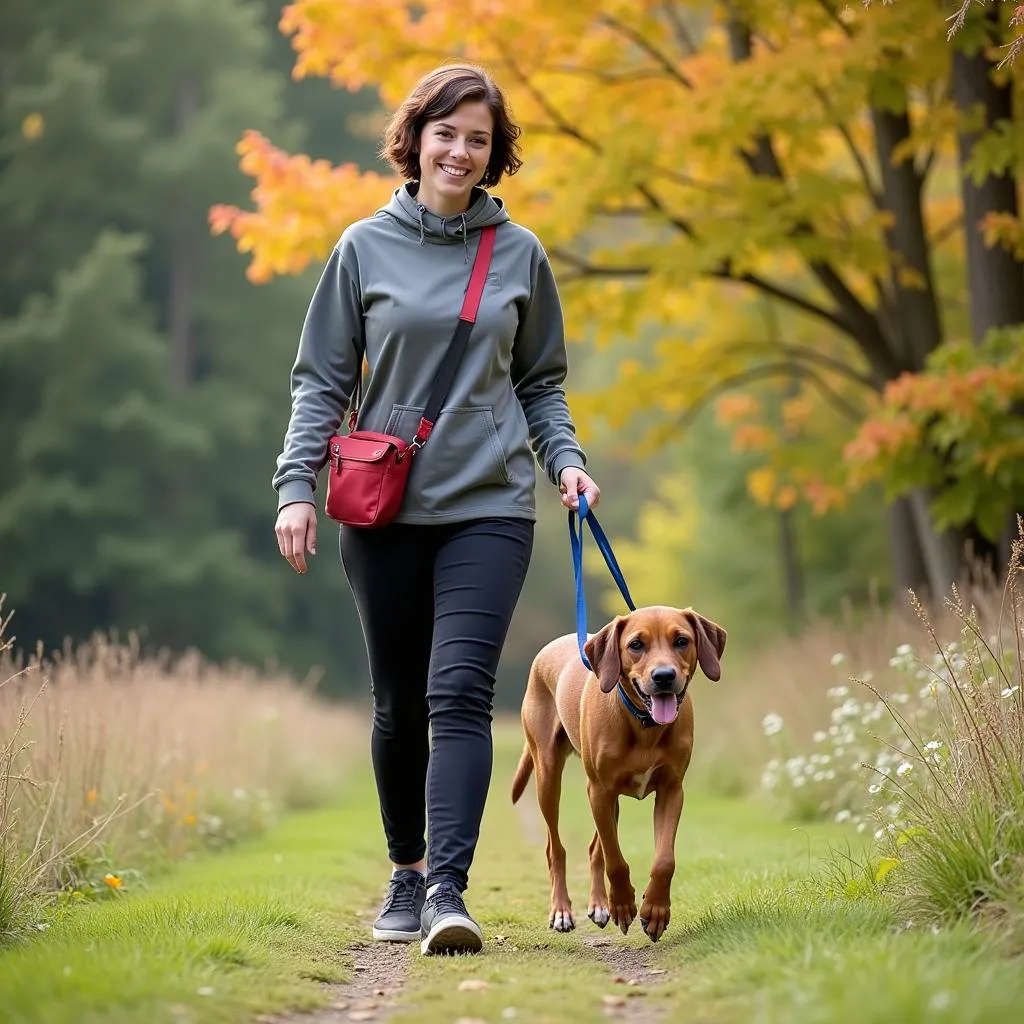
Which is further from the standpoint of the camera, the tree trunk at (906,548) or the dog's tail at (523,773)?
the tree trunk at (906,548)

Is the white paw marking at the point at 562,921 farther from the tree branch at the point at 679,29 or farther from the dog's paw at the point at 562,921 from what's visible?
the tree branch at the point at 679,29

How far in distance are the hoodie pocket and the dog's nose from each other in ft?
2.50

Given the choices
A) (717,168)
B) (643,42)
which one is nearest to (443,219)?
(643,42)

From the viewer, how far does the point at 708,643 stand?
188 inches

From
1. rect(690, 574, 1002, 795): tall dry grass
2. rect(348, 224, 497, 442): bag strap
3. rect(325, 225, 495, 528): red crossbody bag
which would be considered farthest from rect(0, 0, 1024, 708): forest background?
rect(325, 225, 495, 528): red crossbody bag

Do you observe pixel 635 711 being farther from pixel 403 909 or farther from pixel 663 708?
pixel 403 909

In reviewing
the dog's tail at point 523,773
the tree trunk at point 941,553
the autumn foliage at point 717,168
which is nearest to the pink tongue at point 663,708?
the dog's tail at point 523,773

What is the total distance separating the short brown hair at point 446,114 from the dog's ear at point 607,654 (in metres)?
1.57

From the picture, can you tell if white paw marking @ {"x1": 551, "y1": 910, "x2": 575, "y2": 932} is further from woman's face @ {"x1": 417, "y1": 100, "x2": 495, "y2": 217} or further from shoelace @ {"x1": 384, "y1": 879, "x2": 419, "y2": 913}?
woman's face @ {"x1": 417, "y1": 100, "x2": 495, "y2": 217}

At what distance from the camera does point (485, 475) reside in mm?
4707

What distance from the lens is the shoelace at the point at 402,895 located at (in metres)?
5.02

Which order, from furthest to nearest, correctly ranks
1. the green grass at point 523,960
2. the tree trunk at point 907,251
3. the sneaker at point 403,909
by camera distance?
the tree trunk at point 907,251
the sneaker at point 403,909
the green grass at point 523,960

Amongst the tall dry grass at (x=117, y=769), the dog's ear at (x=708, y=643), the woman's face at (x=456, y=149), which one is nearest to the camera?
the dog's ear at (x=708, y=643)

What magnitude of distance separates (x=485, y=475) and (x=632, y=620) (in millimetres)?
634
